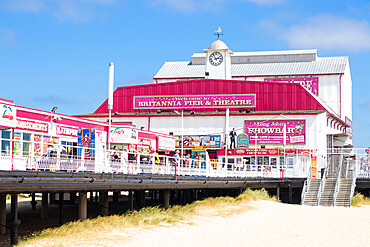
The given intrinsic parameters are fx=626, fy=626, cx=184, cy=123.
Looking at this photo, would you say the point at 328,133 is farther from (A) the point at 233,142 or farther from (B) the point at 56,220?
(B) the point at 56,220

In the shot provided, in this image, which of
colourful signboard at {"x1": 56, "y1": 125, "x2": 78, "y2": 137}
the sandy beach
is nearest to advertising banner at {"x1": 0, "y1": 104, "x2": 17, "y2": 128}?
colourful signboard at {"x1": 56, "y1": 125, "x2": 78, "y2": 137}

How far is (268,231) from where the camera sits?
1132 inches

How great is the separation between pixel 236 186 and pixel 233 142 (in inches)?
1127

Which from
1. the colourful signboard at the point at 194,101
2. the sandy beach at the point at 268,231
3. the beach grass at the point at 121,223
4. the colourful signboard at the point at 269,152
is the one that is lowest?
the sandy beach at the point at 268,231

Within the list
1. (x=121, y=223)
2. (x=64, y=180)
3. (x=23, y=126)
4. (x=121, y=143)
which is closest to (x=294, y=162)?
(x=121, y=143)

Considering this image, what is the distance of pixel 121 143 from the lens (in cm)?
5281

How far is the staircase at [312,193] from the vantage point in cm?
4650

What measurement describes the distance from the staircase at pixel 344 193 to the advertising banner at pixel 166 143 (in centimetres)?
2124

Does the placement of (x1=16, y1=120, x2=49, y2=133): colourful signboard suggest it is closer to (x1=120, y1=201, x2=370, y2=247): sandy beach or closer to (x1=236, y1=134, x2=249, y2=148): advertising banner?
(x1=120, y1=201, x2=370, y2=247): sandy beach

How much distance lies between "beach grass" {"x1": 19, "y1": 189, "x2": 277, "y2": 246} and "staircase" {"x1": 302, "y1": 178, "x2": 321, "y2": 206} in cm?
790

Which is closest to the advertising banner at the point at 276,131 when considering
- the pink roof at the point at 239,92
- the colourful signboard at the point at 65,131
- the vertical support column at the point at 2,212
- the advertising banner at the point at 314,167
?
the pink roof at the point at 239,92

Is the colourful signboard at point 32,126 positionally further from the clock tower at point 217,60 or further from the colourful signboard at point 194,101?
the clock tower at point 217,60

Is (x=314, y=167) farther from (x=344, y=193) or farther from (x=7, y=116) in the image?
(x=7, y=116)

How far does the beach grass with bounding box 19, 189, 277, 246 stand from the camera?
76.2 feet
